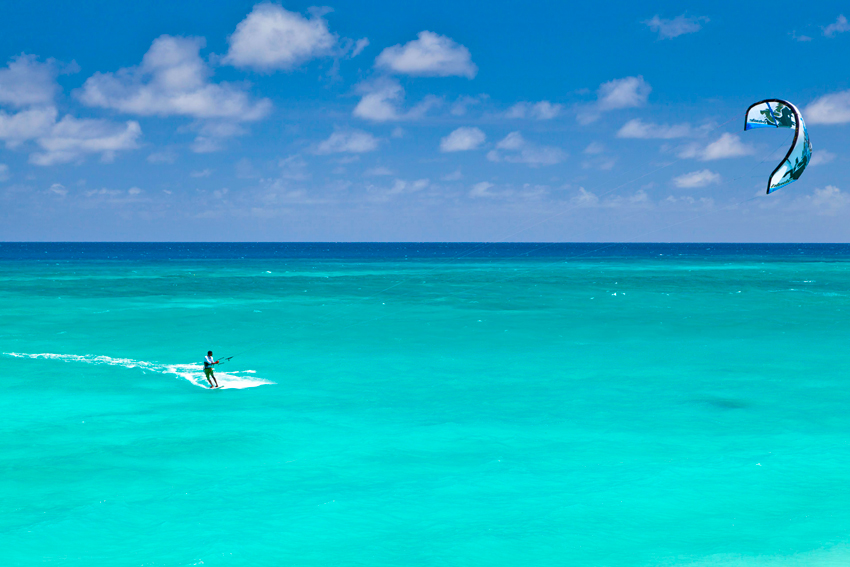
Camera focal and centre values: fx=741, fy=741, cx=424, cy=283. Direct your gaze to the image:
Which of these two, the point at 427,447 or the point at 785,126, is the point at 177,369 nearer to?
the point at 427,447

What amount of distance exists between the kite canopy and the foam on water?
20.9 m

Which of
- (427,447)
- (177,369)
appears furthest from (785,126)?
(177,369)

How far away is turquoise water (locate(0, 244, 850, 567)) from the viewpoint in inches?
625

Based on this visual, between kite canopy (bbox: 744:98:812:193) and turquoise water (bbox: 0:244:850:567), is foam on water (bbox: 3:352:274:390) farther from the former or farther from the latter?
kite canopy (bbox: 744:98:812:193)

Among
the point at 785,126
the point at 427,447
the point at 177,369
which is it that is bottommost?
the point at 427,447

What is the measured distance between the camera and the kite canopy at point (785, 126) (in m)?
22.0

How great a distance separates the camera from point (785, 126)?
23609 mm

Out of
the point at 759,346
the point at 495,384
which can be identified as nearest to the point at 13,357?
the point at 495,384

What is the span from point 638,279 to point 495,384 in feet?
256

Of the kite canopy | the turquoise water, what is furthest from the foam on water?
the kite canopy

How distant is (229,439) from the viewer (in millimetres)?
22469

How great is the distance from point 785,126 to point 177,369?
1055 inches

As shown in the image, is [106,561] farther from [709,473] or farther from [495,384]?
[495,384]

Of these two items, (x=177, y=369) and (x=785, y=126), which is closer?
(x=785, y=126)
